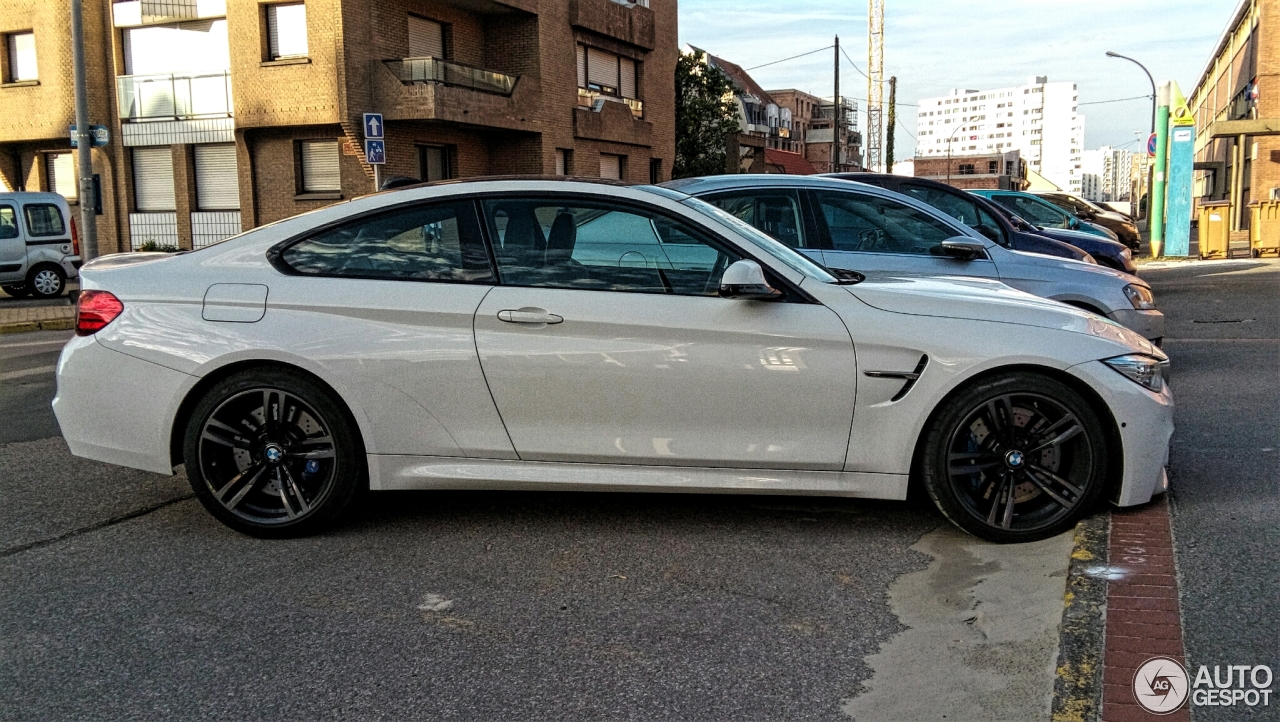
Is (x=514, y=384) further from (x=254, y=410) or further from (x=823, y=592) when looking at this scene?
(x=823, y=592)

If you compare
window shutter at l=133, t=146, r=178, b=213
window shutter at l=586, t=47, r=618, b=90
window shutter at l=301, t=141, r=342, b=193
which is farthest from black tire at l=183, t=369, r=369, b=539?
window shutter at l=586, t=47, r=618, b=90

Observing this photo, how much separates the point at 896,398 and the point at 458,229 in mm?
1953

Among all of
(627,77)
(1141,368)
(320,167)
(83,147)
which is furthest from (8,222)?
(627,77)

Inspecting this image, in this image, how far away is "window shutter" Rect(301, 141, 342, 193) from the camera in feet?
86.5

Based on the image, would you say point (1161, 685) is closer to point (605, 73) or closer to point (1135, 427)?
point (1135, 427)

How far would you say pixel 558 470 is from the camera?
15.3 ft

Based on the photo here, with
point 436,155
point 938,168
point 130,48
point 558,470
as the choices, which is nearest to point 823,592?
point 558,470

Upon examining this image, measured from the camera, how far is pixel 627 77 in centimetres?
3616

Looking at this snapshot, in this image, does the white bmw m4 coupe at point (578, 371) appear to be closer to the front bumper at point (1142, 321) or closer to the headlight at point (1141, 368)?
the headlight at point (1141, 368)

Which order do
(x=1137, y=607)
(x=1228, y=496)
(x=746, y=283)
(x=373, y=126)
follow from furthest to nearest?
1. (x=373, y=126)
2. (x=1228, y=496)
3. (x=746, y=283)
4. (x=1137, y=607)

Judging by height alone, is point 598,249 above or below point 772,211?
below

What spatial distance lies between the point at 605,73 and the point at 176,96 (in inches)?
502

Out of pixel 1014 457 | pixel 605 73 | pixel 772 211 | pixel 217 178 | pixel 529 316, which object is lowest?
pixel 1014 457

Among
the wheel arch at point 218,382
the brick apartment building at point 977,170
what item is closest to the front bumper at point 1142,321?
the wheel arch at point 218,382
